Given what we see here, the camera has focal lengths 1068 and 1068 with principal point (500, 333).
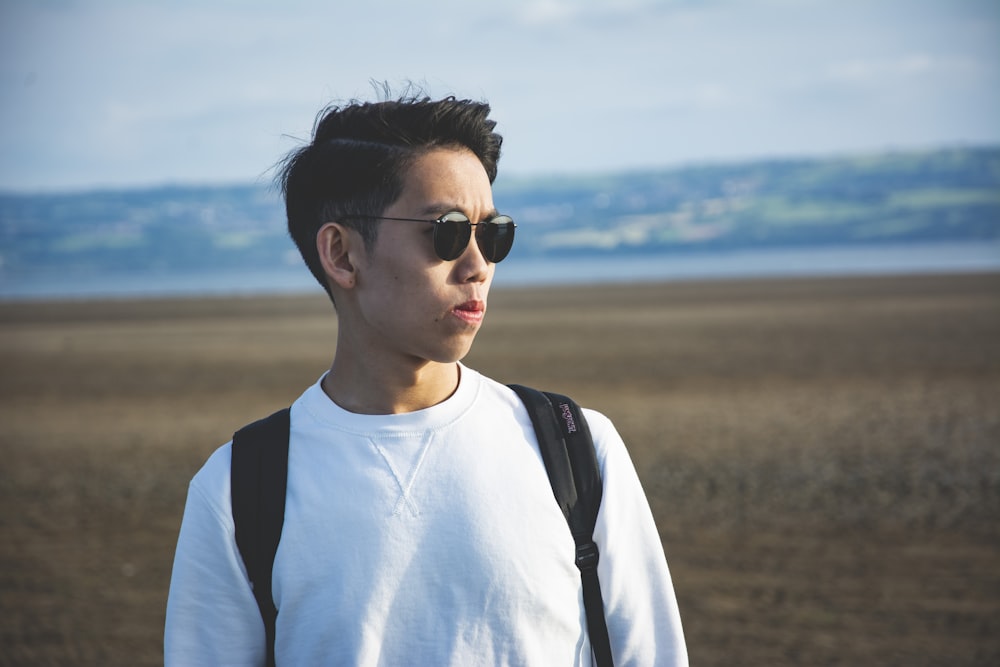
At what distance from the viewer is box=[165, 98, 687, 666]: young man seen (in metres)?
2.14

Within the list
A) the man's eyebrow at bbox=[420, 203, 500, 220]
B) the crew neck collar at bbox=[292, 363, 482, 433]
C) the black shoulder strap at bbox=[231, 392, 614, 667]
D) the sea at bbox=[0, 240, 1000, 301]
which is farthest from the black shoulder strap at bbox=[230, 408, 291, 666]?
the sea at bbox=[0, 240, 1000, 301]

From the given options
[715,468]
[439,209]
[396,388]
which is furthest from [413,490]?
[715,468]

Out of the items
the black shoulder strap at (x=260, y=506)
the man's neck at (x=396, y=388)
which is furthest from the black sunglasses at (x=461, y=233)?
the black shoulder strap at (x=260, y=506)

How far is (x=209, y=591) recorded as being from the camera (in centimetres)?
219

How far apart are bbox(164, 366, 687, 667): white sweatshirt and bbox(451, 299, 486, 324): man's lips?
0.21 metres

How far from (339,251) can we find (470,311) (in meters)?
0.34

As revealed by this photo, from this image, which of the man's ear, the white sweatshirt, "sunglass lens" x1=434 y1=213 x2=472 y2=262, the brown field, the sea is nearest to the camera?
the white sweatshirt

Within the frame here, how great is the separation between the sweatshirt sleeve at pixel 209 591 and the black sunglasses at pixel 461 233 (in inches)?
26.3

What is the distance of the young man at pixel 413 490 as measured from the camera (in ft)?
7.04

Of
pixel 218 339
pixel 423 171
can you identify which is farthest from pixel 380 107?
pixel 218 339

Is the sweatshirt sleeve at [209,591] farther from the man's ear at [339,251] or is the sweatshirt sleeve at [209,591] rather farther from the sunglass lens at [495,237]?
the sunglass lens at [495,237]

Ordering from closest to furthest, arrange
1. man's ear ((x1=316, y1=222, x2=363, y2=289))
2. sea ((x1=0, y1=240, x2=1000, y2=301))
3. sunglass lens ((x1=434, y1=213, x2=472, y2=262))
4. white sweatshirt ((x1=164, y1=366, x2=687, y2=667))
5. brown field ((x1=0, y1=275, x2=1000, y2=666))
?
1. white sweatshirt ((x1=164, y1=366, x2=687, y2=667))
2. sunglass lens ((x1=434, y1=213, x2=472, y2=262))
3. man's ear ((x1=316, y1=222, x2=363, y2=289))
4. brown field ((x1=0, y1=275, x2=1000, y2=666))
5. sea ((x1=0, y1=240, x2=1000, y2=301))

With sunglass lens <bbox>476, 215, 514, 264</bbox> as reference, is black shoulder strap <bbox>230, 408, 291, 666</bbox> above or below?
below

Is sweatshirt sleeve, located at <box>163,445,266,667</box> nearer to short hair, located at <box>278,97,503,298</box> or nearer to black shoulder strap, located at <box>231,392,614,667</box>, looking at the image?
black shoulder strap, located at <box>231,392,614,667</box>
